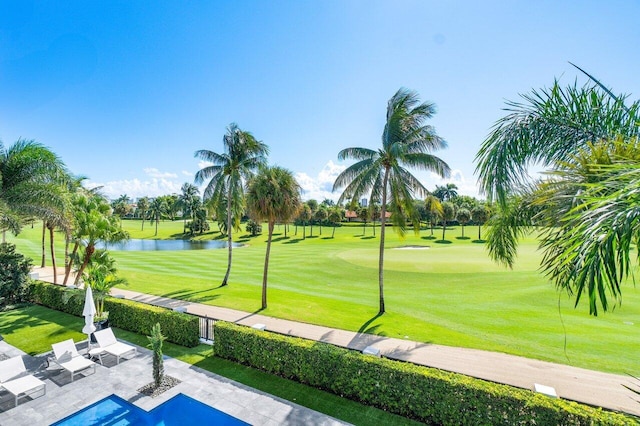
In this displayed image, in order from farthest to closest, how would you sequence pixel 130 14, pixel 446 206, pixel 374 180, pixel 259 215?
pixel 446 206 → pixel 374 180 → pixel 259 215 → pixel 130 14

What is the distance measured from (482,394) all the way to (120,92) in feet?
87.2

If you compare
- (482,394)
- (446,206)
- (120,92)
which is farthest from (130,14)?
(446,206)

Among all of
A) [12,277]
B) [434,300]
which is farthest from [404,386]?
[12,277]

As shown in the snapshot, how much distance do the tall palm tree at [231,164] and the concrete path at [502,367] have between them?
11289 millimetres

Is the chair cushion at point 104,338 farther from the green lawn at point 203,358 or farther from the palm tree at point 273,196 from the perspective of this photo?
the palm tree at point 273,196

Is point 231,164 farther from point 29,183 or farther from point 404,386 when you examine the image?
point 404,386

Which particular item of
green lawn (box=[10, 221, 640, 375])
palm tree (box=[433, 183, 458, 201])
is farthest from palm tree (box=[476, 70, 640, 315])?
palm tree (box=[433, 183, 458, 201])

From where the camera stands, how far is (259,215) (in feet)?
53.7

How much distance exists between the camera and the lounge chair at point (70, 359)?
997cm

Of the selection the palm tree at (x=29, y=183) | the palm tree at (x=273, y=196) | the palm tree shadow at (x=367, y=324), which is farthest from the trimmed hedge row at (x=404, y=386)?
the palm tree at (x=29, y=183)

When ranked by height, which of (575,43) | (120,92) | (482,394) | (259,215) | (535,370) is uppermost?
(120,92)

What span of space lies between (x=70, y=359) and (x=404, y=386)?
10.9 meters

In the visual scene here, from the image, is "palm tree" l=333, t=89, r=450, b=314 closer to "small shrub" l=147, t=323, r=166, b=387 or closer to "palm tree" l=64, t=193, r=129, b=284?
"small shrub" l=147, t=323, r=166, b=387

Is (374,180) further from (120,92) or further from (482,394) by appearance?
(120,92)
